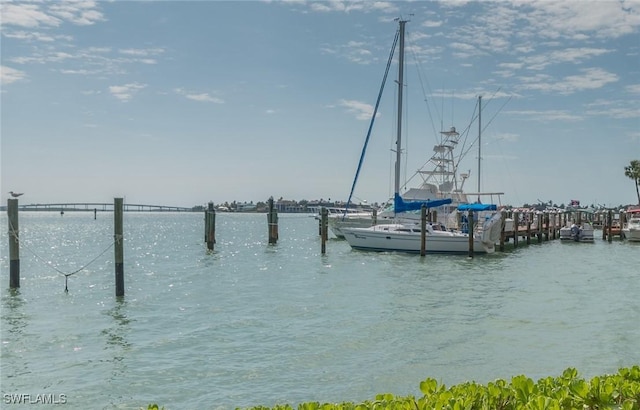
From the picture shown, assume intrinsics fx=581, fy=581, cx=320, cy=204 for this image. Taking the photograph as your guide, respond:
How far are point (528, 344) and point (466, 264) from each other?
20997 millimetres

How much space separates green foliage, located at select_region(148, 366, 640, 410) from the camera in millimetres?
4680

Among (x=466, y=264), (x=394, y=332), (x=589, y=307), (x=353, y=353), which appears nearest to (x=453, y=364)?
(x=353, y=353)

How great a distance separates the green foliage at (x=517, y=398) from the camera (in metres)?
4.68

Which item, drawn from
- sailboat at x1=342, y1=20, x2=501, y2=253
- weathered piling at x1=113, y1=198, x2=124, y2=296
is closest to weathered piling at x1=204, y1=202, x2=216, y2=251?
sailboat at x1=342, y1=20, x2=501, y2=253

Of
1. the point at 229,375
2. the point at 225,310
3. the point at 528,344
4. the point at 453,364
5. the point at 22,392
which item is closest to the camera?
the point at 22,392

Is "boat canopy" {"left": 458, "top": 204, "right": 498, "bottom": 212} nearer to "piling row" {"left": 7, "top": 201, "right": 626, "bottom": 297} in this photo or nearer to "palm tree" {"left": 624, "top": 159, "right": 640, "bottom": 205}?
"piling row" {"left": 7, "top": 201, "right": 626, "bottom": 297}

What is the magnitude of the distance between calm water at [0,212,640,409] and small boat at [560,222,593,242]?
2891 centimetres

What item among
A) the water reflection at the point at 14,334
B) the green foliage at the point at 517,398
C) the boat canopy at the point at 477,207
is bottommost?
the water reflection at the point at 14,334

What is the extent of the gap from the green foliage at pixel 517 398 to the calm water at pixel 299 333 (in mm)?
5699

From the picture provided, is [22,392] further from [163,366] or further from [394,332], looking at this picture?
[394,332]

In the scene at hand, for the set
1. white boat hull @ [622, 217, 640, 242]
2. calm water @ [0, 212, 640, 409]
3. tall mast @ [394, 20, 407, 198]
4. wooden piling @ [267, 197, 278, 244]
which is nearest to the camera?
calm water @ [0, 212, 640, 409]

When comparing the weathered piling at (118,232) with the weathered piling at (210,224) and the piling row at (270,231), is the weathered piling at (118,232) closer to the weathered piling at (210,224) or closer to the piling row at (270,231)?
the piling row at (270,231)

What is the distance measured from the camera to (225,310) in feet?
63.7

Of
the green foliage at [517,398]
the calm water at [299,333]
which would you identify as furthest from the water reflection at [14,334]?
the green foliage at [517,398]
